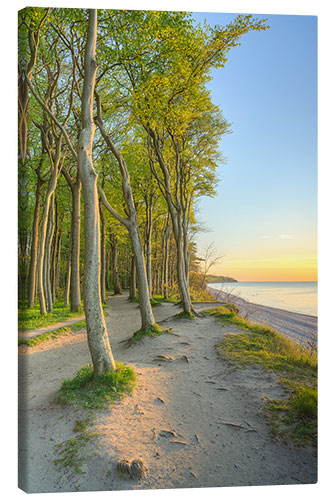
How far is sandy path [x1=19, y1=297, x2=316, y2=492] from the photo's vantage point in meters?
2.60

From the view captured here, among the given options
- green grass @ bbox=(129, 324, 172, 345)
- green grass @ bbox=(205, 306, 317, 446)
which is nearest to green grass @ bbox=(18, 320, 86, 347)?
green grass @ bbox=(129, 324, 172, 345)

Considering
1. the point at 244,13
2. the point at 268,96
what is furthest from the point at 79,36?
the point at 268,96

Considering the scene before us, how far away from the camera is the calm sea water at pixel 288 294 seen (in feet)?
12.2

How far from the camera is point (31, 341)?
4.09 meters

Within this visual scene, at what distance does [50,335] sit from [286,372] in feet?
12.0

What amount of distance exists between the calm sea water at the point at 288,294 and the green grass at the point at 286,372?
0.53 m

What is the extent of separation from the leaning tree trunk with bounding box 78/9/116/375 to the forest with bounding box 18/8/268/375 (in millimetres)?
11

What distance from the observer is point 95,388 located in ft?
11.1

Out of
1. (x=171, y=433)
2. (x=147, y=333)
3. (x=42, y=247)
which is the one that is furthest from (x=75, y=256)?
(x=171, y=433)

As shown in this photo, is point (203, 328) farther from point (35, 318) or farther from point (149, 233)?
point (149, 233)
